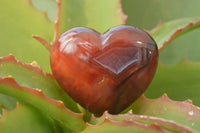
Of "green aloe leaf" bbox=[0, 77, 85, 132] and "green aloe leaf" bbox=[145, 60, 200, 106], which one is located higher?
"green aloe leaf" bbox=[0, 77, 85, 132]

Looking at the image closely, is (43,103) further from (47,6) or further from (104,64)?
(47,6)

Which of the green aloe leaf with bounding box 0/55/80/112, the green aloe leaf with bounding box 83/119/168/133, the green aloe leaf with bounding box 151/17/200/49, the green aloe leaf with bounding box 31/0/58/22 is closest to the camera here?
the green aloe leaf with bounding box 83/119/168/133

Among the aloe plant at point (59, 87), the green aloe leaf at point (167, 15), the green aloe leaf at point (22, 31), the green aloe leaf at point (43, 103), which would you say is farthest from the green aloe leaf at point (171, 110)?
the green aloe leaf at point (167, 15)

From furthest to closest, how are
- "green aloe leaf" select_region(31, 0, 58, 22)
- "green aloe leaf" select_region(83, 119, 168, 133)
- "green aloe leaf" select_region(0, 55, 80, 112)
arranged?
"green aloe leaf" select_region(31, 0, 58, 22)
"green aloe leaf" select_region(0, 55, 80, 112)
"green aloe leaf" select_region(83, 119, 168, 133)

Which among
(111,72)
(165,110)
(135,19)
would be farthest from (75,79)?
(135,19)

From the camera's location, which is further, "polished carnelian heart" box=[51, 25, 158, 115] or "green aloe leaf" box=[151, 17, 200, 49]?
"green aloe leaf" box=[151, 17, 200, 49]

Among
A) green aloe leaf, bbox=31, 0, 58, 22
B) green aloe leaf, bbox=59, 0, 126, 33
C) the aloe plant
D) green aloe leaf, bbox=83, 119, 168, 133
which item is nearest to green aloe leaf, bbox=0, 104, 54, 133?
the aloe plant

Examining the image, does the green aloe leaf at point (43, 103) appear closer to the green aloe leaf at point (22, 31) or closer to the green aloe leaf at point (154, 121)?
the green aloe leaf at point (154, 121)

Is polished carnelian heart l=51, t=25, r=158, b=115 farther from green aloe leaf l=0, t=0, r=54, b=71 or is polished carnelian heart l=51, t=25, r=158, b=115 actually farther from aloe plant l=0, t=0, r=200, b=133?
green aloe leaf l=0, t=0, r=54, b=71

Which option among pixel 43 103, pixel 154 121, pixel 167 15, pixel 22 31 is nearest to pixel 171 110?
pixel 154 121
